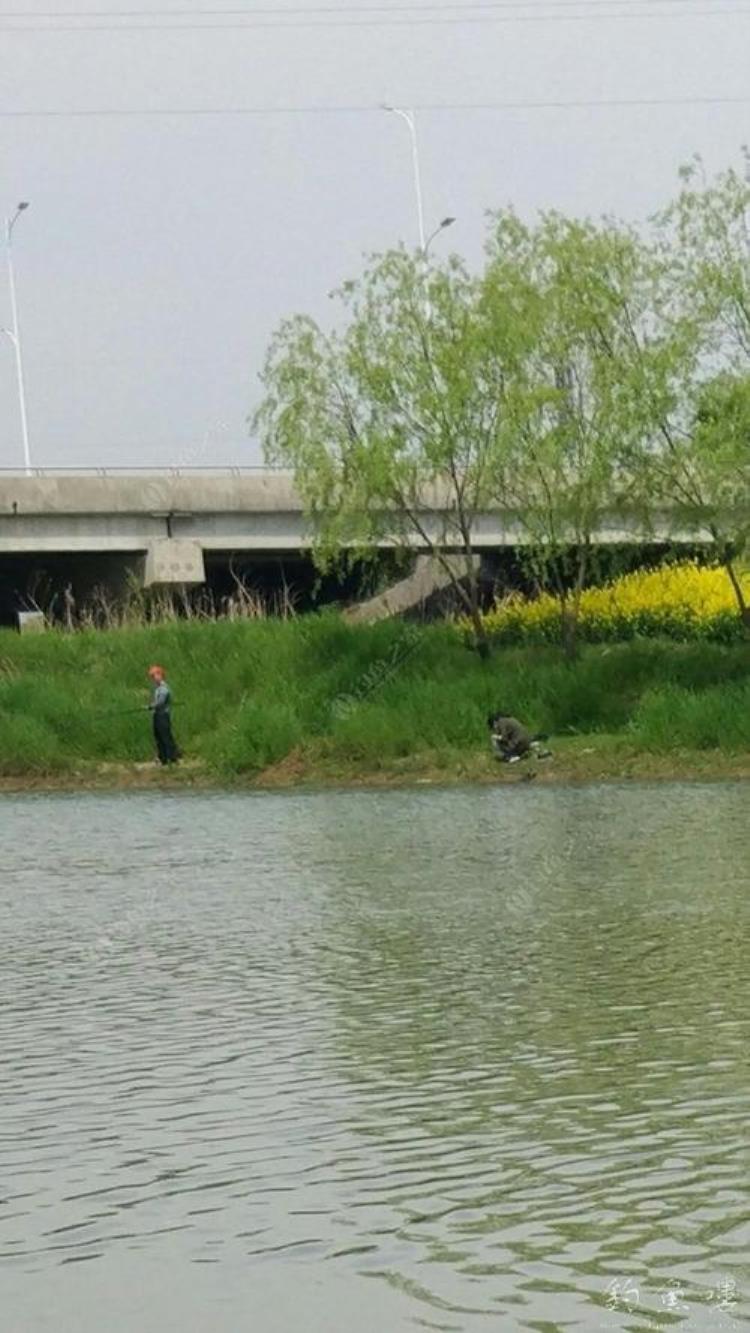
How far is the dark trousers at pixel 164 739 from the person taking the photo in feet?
133

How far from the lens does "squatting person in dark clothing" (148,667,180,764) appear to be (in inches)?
1596

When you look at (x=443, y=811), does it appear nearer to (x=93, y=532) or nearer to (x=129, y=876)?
(x=129, y=876)

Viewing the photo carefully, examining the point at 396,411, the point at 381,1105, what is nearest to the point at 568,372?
the point at 396,411

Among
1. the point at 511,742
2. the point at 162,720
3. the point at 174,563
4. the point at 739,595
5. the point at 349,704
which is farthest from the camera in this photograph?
the point at 174,563

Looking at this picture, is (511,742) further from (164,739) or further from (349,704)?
(164,739)

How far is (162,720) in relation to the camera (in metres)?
40.6

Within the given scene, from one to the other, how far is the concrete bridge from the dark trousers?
13.5m

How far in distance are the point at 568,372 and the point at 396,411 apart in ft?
9.74

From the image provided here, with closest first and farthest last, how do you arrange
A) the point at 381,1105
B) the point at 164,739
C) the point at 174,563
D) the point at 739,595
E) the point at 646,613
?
1. the point at 381,1105
2. the point at 164,739
3. the point at 739,595
4. the point at 646,613
5. the point at 174,563

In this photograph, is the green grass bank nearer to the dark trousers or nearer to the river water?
the dark trousers

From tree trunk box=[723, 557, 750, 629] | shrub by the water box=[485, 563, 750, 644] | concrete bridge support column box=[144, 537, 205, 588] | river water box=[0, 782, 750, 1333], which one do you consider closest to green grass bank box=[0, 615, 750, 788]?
tree trunk box=[723, 557, 750, 629]

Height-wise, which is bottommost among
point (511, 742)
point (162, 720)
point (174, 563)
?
point (511, 742)

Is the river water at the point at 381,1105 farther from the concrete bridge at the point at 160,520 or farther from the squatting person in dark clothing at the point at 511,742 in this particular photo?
the concrete bridge at the point at 160,520

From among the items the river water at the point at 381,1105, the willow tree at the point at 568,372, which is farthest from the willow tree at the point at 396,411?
the river water at the point at 381,1105
